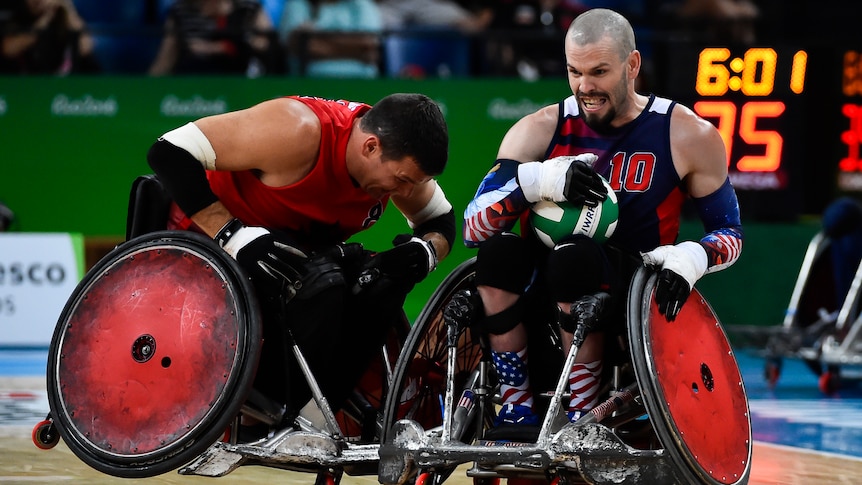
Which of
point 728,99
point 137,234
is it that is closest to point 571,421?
point 137,234

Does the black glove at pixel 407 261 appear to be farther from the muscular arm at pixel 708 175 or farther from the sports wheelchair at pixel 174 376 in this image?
the muscular arm at pixel 708 175

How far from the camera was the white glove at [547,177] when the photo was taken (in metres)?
3.80

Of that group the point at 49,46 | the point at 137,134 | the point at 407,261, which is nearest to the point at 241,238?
the point at 407,261

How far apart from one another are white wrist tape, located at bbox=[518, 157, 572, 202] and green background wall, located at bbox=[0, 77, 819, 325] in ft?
17.9

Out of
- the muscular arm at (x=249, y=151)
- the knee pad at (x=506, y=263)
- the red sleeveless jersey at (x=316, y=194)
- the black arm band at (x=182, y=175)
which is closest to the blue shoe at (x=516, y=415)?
the knee pad at (x=506, y=263)

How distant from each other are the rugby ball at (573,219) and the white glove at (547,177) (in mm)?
43

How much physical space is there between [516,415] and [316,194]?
36.5 inches

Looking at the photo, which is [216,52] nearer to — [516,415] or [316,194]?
[316,194]

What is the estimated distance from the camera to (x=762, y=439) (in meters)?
6.17

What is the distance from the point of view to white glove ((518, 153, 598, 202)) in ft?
12.5

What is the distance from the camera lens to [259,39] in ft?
31.3

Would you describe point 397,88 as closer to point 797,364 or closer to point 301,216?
point 797,364

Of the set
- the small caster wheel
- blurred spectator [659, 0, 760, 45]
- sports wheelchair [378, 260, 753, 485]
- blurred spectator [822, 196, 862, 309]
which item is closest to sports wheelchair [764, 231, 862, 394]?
blurred spectator [822, 196, 862, 309]

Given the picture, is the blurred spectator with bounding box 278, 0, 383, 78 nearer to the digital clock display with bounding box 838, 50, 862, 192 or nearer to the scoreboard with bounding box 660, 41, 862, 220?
the scoreboard with bounding box 660, 41, 862, 220
